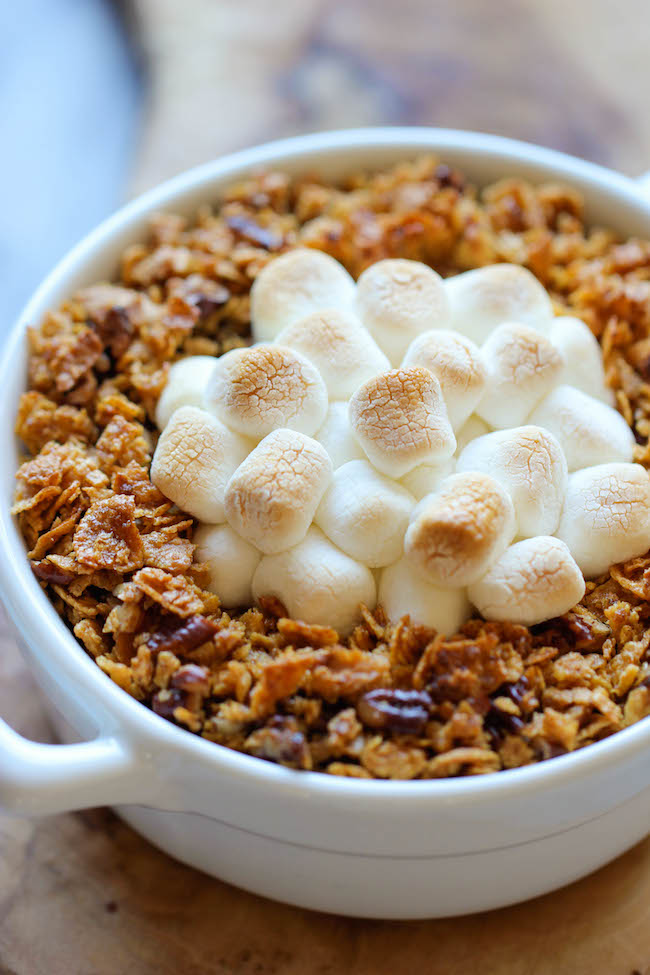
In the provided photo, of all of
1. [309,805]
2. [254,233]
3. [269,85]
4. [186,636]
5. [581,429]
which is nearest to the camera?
[309,805]

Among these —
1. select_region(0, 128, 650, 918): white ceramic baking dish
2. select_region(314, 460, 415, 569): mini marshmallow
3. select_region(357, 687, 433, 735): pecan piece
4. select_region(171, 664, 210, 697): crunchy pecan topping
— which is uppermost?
select_region(314, 460, 415, 569): mini marshmallow

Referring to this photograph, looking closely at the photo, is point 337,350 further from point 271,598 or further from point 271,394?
point 271,598

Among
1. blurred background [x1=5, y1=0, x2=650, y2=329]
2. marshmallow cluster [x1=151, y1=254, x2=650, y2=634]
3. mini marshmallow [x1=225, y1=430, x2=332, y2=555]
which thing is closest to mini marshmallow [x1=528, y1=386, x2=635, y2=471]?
marshmallow cluster [x1=151, y1=254, x2=650, y2=634]

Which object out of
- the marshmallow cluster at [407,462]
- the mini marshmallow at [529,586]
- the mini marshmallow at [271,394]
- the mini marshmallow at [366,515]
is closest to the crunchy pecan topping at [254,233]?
the marshmallow cluster at [407,462]

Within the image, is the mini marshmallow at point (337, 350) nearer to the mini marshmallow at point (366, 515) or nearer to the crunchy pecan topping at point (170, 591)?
the mini marshmallow at point (366, 515)

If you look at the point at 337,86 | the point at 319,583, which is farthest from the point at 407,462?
the point at 337,86

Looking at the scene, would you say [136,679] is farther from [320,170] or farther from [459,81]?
[459,81]

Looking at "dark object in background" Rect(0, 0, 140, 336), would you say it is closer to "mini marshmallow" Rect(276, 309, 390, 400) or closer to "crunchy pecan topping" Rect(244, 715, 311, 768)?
"mini marshmallow" Rect(276, 309, 390, 400)
